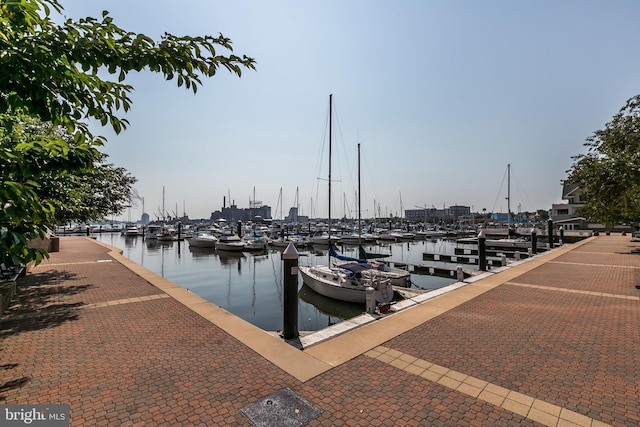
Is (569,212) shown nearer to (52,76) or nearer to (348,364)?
(348,364)

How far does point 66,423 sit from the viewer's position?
171 inches

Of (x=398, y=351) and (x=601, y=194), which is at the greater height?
(x=601, y=194)

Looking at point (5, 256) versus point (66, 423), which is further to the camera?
point (66, 423)

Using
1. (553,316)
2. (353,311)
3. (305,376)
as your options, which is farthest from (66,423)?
(353,311)

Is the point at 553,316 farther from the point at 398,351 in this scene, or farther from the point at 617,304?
the point at 398,351

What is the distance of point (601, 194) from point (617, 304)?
11.0 metres

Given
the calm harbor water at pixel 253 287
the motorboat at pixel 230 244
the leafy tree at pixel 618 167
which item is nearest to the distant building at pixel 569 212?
the leafy tree at pixel 618 167

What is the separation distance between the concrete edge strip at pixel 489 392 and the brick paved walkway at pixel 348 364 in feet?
0.06

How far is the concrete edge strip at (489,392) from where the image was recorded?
4.52 m

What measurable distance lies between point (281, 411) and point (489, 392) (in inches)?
136

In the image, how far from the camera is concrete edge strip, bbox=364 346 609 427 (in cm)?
452

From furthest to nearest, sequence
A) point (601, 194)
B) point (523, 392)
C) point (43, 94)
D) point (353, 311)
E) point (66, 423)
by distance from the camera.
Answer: point (601, 194), point (353, 311), point (523, 392), point (66, 423), point (43, 94)

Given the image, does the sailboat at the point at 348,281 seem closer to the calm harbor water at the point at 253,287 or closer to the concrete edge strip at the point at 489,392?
the calm harbor water at the point at 253,287

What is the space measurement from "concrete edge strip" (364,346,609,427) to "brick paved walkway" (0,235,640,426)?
0.02 meters
